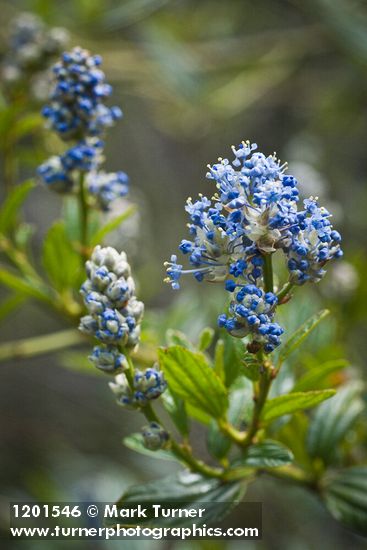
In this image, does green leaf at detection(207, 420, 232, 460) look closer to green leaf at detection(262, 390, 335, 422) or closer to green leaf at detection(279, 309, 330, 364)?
green leaf at detection(262, 390, 335, 422)

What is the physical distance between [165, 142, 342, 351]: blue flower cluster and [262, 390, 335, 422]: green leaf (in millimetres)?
174

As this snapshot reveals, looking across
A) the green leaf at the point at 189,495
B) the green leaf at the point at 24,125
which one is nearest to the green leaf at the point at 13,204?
the green leaf at the point at 24,125

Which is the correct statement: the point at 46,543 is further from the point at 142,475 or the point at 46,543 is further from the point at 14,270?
the point at 14,270


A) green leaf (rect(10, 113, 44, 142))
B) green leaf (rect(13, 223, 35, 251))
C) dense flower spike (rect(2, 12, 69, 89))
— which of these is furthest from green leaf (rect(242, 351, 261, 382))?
dense flower spike (rect(2, 12, 69, 89))

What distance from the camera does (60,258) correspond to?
1.95 meters

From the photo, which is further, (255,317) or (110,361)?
(110,361)

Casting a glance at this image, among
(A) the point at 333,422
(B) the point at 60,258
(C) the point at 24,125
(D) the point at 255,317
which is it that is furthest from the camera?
(C) the point at 24,125

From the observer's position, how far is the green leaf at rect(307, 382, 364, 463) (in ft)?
5.69

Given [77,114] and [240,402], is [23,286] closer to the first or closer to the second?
[77,114]

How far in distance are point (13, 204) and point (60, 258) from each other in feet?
0.64

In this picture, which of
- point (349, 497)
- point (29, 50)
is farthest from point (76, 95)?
point (349, 497)

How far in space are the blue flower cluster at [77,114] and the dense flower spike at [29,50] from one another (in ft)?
1.32

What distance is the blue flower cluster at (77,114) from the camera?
171 centimetres

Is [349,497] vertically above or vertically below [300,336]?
below
